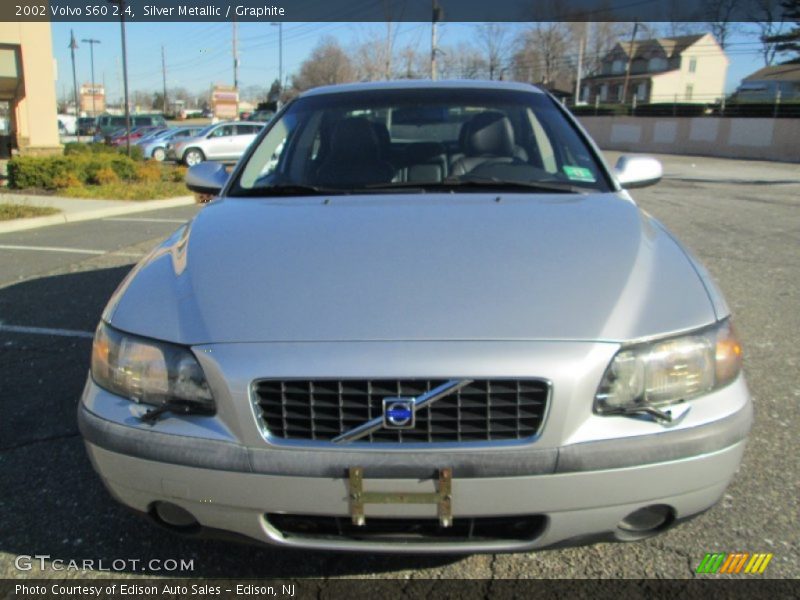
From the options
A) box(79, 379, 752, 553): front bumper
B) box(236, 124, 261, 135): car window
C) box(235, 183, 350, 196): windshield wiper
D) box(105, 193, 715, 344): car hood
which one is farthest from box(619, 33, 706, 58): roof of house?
box(79, 379, 752, 553): front bumper

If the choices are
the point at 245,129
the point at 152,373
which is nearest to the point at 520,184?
the point at 152,373

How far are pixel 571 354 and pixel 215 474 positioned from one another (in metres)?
1.00

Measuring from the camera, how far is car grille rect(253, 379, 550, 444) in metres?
1.86

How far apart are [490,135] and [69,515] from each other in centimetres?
246

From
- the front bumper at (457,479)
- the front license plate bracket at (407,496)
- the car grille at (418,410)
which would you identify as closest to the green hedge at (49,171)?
the front bumper at (457,479)

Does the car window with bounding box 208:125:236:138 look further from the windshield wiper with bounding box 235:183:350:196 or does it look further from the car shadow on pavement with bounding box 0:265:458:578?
the windshield wiper with bounding box 235:183:350:196

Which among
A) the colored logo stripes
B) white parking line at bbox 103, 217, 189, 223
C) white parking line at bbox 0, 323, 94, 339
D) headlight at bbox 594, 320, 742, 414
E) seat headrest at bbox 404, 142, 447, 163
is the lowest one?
→ white parking line at bbox 103, 217, 189, 223

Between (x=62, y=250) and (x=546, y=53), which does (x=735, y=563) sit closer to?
(x=62, y=250)

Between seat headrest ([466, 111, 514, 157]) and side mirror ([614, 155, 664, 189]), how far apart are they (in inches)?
22.7

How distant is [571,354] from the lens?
6.11 feet

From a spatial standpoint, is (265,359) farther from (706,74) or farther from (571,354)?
(706,74)

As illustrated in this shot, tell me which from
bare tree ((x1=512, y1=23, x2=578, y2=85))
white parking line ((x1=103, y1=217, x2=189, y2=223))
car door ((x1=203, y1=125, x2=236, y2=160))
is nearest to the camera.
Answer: white parking line ((x1=103, y1=217, x2=189, y2=223))

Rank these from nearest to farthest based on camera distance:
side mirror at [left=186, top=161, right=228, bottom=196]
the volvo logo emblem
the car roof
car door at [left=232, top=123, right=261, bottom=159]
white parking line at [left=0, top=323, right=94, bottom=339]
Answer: the volvo logo emblem → side mirror at [left=186, top=161, right=228, bottom=196] → the car roof → white parking line at [left=0, top=323, right=94, bottom=339] → car door at [left=232, top=123, right=261, bottom=159]

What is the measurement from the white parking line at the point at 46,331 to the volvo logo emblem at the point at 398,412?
3.47 meters
